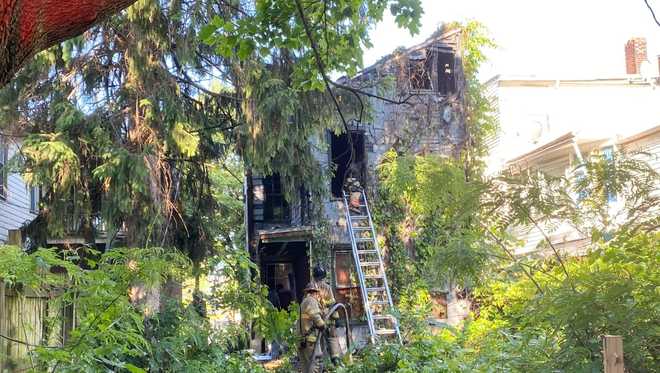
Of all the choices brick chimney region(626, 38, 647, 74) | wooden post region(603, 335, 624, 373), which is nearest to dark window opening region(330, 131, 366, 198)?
brick chimney region(626, 38, 647, 74)

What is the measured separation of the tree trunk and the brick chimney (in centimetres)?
2408

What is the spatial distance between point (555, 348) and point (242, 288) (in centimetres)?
659

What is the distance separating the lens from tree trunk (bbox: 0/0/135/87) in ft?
7.05

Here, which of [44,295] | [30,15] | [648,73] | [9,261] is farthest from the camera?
[648,73]

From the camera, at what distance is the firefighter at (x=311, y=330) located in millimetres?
10719

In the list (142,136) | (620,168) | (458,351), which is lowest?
(458,351)

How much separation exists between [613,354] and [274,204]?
14.9 meters

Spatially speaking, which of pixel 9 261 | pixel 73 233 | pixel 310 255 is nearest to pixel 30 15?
pixel 9 261

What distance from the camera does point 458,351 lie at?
7773mm

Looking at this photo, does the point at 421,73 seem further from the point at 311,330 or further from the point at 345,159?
the point at 311,330

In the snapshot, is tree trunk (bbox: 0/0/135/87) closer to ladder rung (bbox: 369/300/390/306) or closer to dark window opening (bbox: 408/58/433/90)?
ladder rung (bbox: 369/300/390/306)

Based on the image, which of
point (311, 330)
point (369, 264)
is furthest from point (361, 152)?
point (311, 330)

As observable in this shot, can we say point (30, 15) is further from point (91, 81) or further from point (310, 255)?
point (310, 255)

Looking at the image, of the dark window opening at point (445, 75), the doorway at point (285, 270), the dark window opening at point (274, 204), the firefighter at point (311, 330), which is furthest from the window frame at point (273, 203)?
the firefighter at point (311, 330)
